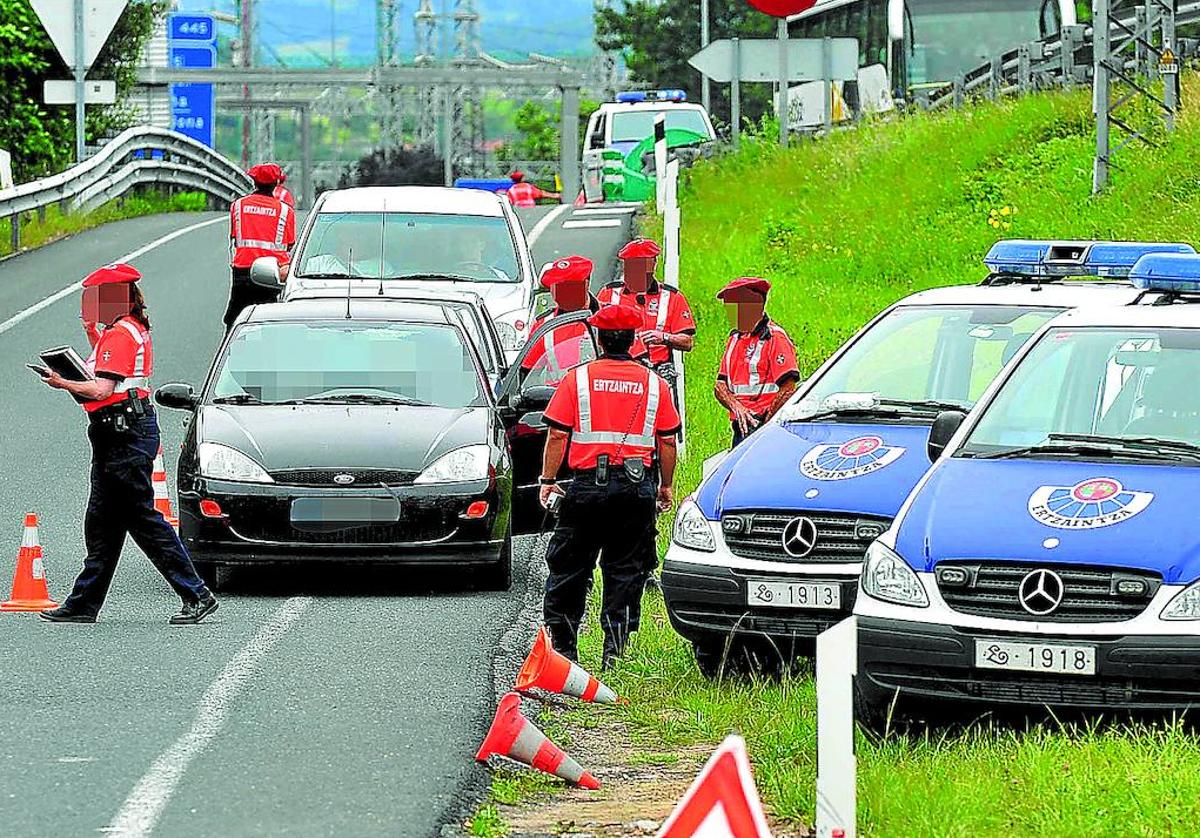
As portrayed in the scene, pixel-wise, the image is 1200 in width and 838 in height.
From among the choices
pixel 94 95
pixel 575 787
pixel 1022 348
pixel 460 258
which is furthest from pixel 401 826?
pixel 94 95

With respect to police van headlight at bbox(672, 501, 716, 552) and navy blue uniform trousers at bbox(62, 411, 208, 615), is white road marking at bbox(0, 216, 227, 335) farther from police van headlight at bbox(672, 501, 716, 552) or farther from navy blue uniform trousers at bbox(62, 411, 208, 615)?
police van headlight at bbox(672, 501, 716, 552)

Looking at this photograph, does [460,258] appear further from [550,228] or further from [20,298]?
[550,228]

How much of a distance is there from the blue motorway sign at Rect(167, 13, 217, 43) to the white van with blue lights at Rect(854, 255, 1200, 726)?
5732 cm

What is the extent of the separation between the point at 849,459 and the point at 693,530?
759 millimetres

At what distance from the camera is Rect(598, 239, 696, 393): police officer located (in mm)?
12828

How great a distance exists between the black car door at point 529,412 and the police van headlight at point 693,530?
2.13 m

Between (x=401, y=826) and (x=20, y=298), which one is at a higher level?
(x=20, y=298)

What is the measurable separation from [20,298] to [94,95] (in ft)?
21.6

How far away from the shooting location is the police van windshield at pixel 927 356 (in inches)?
415

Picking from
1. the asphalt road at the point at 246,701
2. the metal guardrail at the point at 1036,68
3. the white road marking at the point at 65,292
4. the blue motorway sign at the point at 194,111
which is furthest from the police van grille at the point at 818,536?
the blue motorway sign at the point at 194,111

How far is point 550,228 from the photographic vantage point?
30875 millimetres

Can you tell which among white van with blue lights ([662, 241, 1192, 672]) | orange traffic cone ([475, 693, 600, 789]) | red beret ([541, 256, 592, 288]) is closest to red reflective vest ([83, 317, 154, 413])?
red beret ([541, 256, 592, 288])

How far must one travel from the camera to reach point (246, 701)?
8.70m

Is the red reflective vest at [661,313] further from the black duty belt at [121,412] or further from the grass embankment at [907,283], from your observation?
the black duty belt at [121,412]
